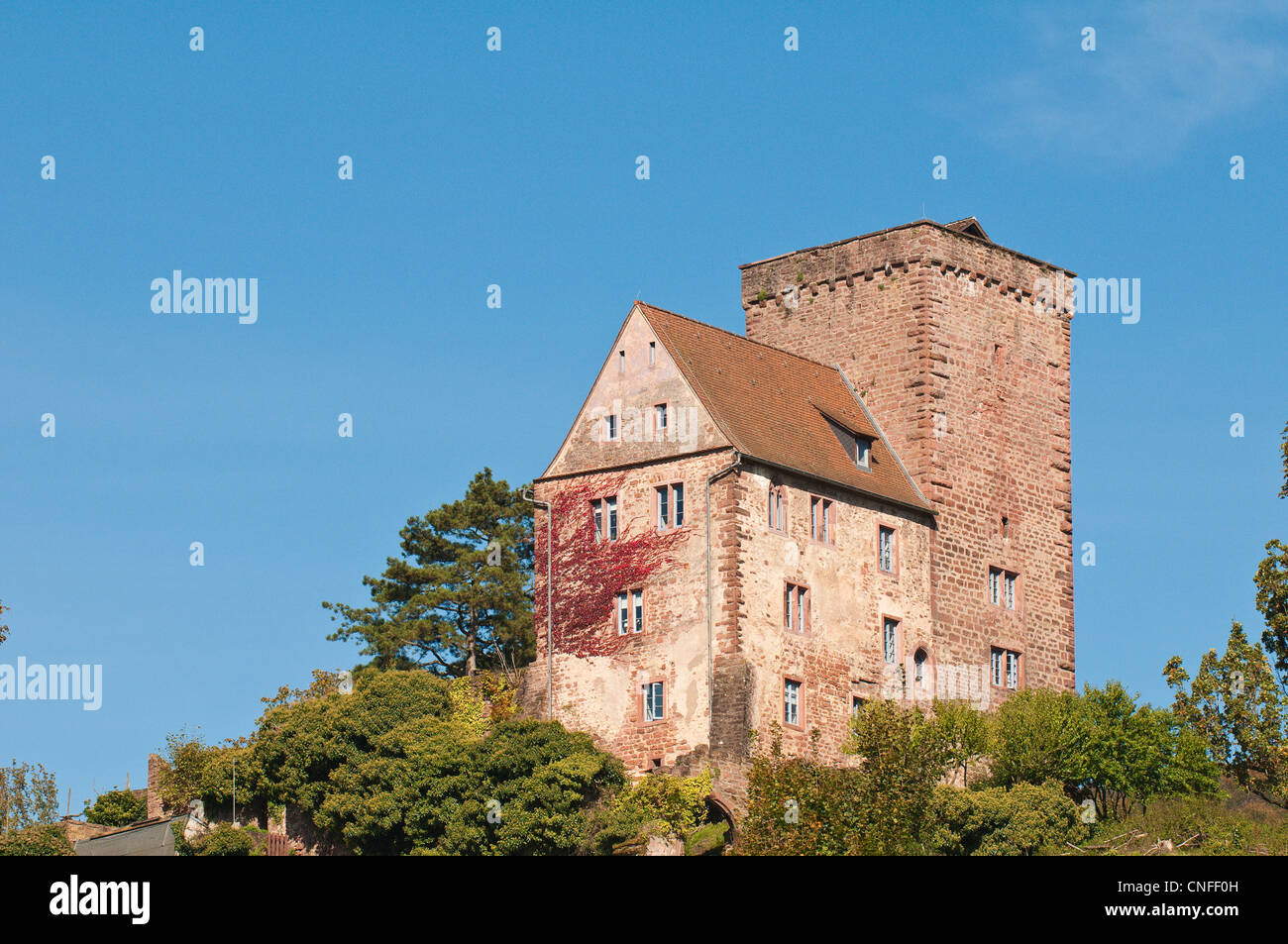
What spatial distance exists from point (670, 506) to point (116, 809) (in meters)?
21.7

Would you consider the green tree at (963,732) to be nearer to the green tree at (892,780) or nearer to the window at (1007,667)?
the green tree at (892,780)

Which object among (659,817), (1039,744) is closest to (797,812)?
(659,817)

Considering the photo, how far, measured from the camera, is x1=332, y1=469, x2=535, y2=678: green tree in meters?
71.6

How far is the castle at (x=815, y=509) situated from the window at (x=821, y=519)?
59mm

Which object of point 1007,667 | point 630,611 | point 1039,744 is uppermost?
point 630,611

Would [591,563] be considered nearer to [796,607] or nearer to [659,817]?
[796,607]

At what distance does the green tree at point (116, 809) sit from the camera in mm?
65938

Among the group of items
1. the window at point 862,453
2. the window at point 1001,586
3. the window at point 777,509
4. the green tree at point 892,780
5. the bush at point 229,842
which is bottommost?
the bush at point 229,842

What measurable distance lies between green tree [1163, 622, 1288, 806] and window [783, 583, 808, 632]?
40.1 feet

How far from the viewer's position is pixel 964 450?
2448 inches

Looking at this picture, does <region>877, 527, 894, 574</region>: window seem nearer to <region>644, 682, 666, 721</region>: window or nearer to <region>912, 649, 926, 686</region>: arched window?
<region>912, 649, 926, 686</region>: arched window

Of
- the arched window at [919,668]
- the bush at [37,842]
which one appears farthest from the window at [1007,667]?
the bush at [37,842]

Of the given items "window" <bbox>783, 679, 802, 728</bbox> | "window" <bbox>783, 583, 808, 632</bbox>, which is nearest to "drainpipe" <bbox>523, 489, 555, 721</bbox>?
"window" <bbox>783, 679, 802, 728</bbox>

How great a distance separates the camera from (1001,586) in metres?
62.8
